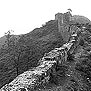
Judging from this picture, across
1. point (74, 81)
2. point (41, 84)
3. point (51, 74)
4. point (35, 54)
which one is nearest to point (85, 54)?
point (74, 81)

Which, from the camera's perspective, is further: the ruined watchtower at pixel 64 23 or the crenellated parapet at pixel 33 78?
the ruined watchtower at pixel 64 23

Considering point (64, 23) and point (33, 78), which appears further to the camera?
point (64, 23)

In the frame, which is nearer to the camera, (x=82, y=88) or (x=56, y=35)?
(x=82, y=88)

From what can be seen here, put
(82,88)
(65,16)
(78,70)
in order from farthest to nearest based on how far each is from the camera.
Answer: (65,16) → (78,70) → (82,88)

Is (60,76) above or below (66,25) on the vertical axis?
below

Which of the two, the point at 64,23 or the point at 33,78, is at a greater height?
the point at 64,23

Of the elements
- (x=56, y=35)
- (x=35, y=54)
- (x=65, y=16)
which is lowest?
(x=35, y=54)

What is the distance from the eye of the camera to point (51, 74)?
9.73 m

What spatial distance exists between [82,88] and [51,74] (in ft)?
6.69

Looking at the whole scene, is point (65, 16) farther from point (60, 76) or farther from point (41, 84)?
point (41, 84)

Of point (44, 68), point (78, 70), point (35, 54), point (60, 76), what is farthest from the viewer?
point (35, 54)

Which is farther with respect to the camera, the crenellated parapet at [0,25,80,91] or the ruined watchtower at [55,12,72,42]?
the ruined watchtower at [55,12,72,42]

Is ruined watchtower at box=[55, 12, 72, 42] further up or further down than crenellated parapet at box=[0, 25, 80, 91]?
further up

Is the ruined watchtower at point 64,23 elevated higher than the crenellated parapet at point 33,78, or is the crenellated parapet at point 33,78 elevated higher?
the ruined watchtower at point 64,23
